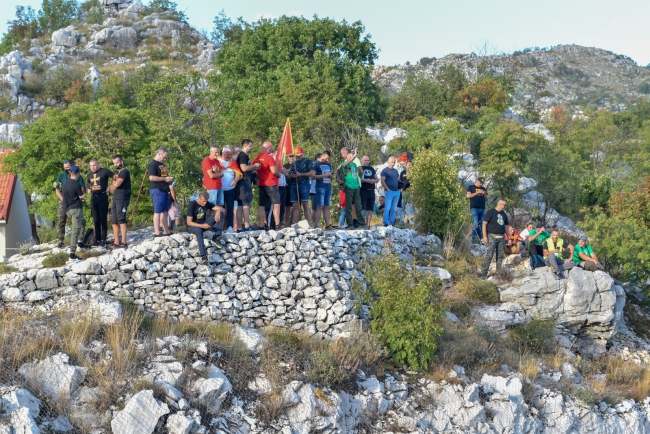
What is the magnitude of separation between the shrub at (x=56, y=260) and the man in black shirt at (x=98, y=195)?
0.68 meters

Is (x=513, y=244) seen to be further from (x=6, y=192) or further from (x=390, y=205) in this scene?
(x=6, y=192)

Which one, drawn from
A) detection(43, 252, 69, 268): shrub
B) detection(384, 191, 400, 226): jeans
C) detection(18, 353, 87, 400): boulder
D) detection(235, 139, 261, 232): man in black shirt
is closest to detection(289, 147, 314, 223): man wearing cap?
detection(235, 139, 261, 232): man in black shirt

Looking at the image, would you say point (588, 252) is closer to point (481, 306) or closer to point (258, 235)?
point (481, 306)

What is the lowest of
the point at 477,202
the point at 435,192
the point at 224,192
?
the point at 477,202

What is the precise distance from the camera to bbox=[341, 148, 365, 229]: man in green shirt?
14.1m

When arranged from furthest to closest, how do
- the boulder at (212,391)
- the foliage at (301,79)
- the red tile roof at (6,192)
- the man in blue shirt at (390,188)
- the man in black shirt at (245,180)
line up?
the foliage at (301,79), the red tile roof at (6,192), the man in blue shirt at (390,188), the man in black shirt at (245,180), the boulder at (212,391)

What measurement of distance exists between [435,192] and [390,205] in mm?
1961

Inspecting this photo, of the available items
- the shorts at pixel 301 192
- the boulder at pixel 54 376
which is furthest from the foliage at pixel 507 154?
the boulder at pixel 54 376

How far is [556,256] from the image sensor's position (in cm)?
1555

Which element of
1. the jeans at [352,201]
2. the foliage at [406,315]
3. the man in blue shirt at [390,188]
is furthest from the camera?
the man in blue shirt at [390,188]

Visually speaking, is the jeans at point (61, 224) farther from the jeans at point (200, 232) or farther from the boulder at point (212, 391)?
the boulder at point (212, 391)

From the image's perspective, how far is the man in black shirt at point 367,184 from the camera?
14509mm

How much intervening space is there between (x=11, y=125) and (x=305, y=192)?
31037mm

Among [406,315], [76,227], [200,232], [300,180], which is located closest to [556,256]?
[406,315]
